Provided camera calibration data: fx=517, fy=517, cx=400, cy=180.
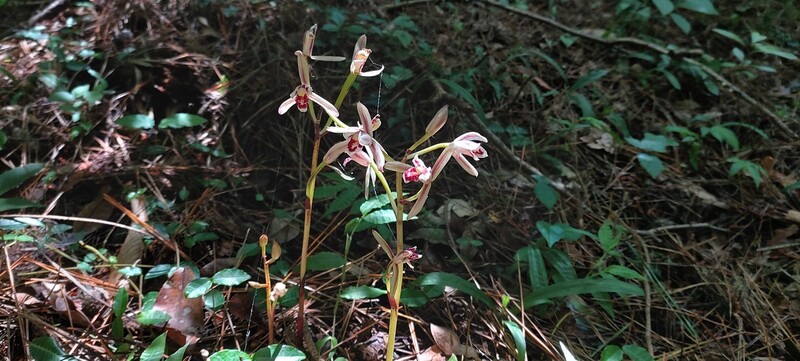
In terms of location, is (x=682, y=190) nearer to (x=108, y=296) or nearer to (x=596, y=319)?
(x=596, y=319)

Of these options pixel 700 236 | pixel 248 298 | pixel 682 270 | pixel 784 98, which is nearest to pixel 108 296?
pixel 248 298

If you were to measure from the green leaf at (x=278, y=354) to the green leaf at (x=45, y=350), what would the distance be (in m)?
0.51

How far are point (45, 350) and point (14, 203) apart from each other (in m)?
0.71

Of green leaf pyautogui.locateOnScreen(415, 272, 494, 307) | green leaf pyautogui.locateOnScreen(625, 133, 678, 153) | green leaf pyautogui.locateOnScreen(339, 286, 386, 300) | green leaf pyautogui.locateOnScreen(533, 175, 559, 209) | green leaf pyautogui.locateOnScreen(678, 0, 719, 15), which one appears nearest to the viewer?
green leaf pyautogui.locateOnScreen(339, 286, 386, 300)

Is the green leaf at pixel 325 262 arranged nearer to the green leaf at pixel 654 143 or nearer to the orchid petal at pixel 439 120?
the orchid petal at pixel 439 120

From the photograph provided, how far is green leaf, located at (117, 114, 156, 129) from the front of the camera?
219 cm

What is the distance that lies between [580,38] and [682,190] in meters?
1.44

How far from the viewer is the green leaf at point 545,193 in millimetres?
1996

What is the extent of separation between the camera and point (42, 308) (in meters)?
1.51

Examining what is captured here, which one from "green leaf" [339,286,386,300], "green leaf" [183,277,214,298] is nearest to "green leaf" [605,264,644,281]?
"green leaf" [339,286,386,300]

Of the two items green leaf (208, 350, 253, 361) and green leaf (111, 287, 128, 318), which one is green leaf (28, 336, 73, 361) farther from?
green leaf (208, 350, 253, 361)

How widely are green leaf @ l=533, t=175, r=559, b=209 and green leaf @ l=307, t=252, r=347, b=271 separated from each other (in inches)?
33.6

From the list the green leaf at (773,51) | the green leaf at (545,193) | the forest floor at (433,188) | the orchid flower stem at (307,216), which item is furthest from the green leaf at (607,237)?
the green leaf at (773,51)

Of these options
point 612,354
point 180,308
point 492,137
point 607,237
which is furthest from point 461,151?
point 492,137
